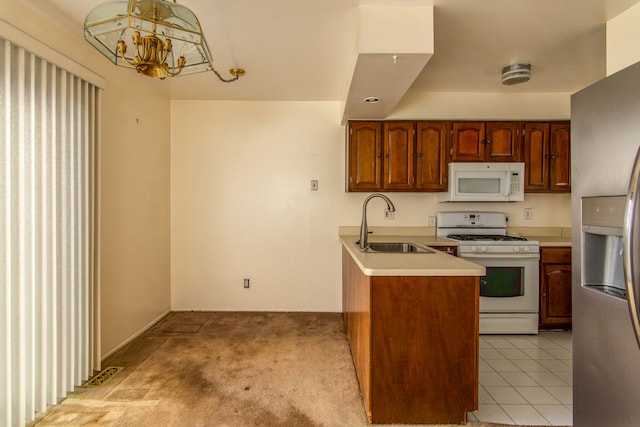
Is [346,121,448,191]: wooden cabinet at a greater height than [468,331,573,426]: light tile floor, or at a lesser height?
greater

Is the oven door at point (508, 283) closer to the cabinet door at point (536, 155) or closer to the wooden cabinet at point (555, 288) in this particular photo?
the wooden cabinet at point (555, 288)

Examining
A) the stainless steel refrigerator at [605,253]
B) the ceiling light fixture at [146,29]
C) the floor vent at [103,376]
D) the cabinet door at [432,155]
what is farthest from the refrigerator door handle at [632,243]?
the floor vent at [103,376]

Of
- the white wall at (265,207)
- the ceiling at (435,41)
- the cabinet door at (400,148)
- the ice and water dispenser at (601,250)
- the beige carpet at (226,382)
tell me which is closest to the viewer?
the ice and water dispenser at (601,250)

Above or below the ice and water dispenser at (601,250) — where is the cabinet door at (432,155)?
above

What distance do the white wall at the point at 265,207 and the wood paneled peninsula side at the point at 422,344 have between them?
6.55ft

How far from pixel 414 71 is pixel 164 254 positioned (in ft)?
9.89

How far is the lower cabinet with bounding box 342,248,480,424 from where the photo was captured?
1754mm

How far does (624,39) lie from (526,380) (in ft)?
7.47

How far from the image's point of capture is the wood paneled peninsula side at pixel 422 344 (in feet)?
5.75

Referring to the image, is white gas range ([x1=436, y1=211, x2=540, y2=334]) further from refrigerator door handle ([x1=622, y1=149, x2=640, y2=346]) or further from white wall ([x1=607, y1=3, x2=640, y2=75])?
refrigerator door handle ([x1=622, y1=149, x2=640, y2=346])

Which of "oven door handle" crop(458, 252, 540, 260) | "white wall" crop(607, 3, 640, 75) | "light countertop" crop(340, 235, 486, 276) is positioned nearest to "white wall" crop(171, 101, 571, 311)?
"oven door handle" crop(458, 252, 540, 260)

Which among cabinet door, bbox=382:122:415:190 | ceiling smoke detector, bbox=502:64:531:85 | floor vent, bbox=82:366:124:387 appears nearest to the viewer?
floor vent, bbox=82:366:124:387

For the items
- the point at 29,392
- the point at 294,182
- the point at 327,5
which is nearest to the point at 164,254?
the point at 294,182

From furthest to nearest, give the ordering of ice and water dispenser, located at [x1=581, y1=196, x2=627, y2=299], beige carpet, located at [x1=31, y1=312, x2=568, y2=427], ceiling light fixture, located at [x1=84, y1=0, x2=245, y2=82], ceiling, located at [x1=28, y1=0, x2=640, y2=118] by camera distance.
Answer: ceiling, located at [x1=28, y1=0, x2=640, y2=118] → beige carpet, located at [x1=31, y1=312, x2=568, y2=427] → ice and water dispenser, located at [x1=581, y1=196, x2=627, y2=299] → ceiling light fixture, located at [x1=84, y1=0, x2=245, y2=82]
